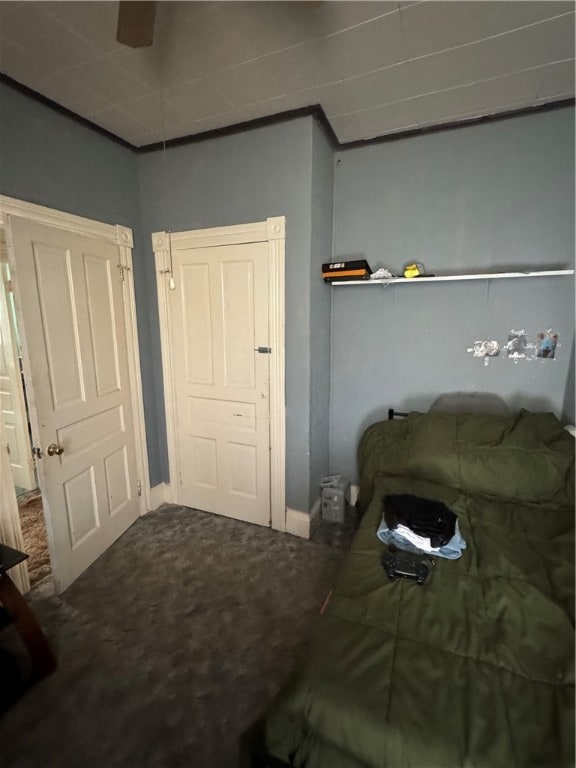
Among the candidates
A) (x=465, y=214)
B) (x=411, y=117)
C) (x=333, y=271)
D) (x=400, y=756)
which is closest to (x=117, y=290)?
(x=333, y=271)

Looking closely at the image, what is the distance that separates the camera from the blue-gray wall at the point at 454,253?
2086mm

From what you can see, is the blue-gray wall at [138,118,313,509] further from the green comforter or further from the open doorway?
the open doorway

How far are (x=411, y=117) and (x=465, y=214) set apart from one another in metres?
0.66

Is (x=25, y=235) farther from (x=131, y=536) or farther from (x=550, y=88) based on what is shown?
(x=550, y=88)

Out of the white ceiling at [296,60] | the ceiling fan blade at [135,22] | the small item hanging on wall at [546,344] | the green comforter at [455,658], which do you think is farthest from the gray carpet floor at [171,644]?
the white ceiling at [296,60]

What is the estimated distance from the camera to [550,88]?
186cm

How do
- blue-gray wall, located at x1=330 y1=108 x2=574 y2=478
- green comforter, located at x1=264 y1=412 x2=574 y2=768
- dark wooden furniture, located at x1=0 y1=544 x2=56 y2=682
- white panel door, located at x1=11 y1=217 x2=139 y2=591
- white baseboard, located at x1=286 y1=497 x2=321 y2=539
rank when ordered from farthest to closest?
white baseboard, located at x1=286 y1=497 x2=321 y2=539 → blue-gray wall, located at x1=330 y1=108 x2=574 y2=478 → white panel door, located at x1=11 y1=217 x2=139 y2=591 → dark wooden furniture, located at x1=0 y1=544 x2=56 y2=682 → green comforter, located at x1=264 y1=412 x2=574 y2=768

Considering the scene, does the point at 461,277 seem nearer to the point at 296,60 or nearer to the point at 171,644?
the point at 296,60

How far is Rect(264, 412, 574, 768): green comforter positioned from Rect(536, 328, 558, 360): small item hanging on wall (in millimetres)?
753

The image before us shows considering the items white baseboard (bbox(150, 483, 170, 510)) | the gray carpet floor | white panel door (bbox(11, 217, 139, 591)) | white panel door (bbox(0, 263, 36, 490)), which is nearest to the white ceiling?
white panel door (bbox(11, 217, 139, 591))

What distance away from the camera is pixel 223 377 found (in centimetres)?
252

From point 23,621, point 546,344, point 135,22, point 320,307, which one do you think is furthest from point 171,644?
point 546,344

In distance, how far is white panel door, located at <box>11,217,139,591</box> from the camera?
1847mm

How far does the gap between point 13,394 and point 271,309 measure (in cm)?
233
